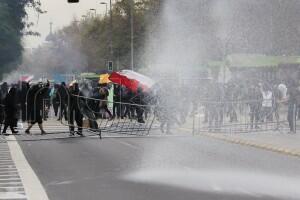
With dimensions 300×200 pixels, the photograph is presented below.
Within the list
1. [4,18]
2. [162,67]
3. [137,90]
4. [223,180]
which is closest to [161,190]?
[223,180]

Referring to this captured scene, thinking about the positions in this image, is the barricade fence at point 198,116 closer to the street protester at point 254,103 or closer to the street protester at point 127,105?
the street protester at point 254,103

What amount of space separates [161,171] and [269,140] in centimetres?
929

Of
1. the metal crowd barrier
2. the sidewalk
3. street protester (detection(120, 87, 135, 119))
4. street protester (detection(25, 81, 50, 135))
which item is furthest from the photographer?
street protester (detection(120, 87, 135, 119))

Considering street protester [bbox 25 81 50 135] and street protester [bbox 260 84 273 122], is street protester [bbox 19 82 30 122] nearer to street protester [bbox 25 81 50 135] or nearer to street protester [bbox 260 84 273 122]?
street protester [bbox 25 81 50 135]

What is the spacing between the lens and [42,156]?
61.0 ft

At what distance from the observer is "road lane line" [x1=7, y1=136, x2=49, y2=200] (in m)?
11.7

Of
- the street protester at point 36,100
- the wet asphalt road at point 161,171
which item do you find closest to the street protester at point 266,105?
the wet asphalt road at point 161,171

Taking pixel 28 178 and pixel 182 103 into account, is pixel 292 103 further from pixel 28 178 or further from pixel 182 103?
pixel 28 178

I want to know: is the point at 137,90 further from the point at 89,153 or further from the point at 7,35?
the point at 7,35

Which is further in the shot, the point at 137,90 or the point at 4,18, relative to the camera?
the point at 4,18

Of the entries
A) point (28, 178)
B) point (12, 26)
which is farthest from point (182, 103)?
point (12, 26)

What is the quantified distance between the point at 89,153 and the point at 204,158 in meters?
3.11

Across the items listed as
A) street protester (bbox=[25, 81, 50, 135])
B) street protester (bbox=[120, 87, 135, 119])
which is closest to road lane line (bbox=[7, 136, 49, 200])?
street protester (bbox=[25, 81, 50, 135])

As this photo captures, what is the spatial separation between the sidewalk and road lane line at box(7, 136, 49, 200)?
615 cm
